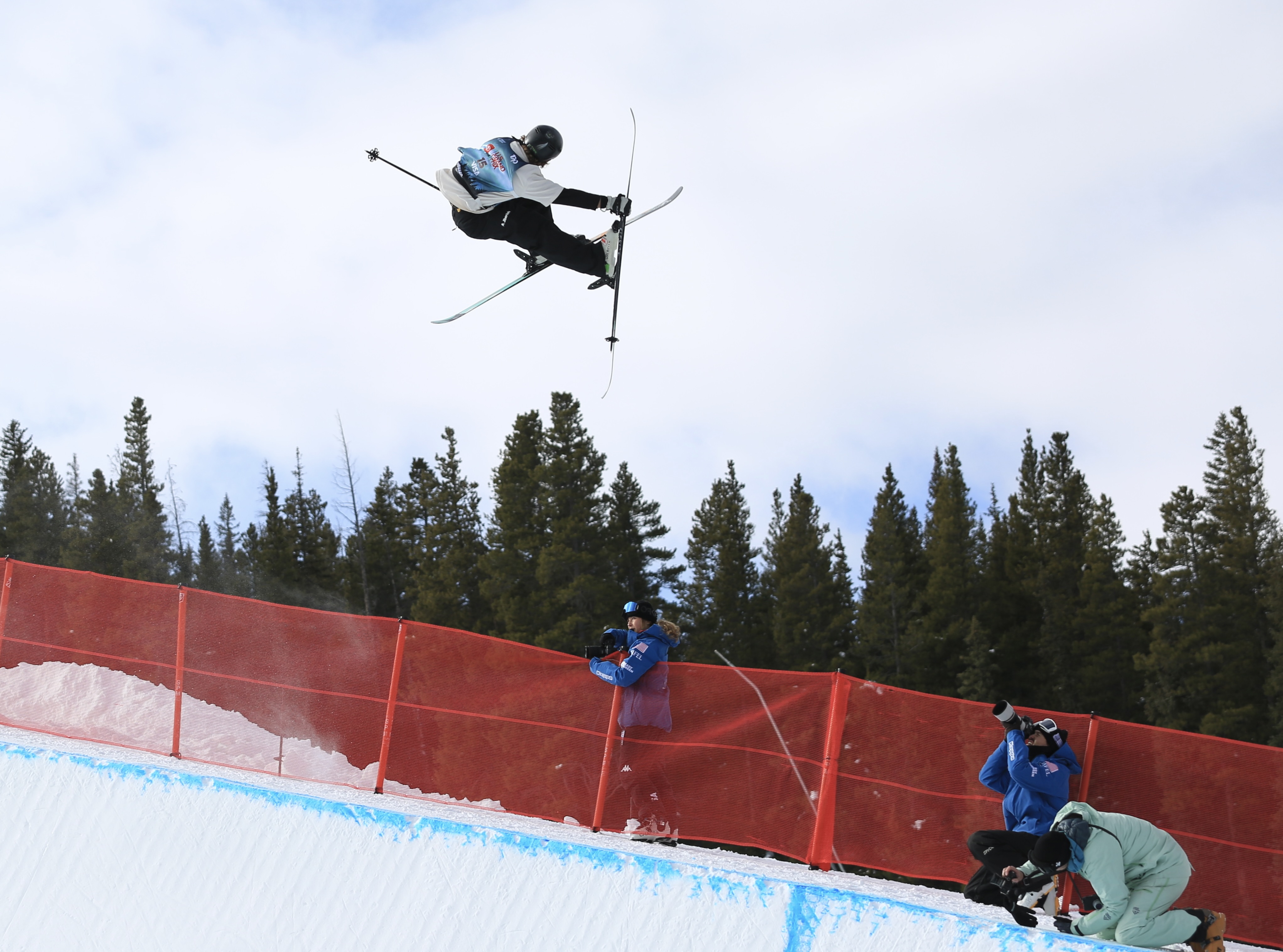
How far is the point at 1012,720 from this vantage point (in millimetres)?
6363

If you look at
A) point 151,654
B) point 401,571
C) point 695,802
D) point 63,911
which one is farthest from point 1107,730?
point 401,571

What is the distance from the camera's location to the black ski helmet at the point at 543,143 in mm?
6809

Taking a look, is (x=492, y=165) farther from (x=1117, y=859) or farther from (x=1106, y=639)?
(x=1106, y=639)

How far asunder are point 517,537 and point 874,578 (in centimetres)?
1804

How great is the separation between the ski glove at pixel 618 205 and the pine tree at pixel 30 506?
62.4 metres

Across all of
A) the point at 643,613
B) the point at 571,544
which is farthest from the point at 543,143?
the point at 571,544

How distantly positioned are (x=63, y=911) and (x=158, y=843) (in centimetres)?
50

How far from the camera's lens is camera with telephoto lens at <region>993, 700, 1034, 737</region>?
6324 millimetres

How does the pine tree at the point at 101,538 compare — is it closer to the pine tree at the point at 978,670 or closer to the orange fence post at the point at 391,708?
the pine tree at the point at 978,670

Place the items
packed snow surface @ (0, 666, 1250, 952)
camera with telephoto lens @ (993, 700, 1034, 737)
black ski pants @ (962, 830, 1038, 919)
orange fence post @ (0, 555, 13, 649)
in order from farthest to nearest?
orange fence post @ (0, 555, 13, 649)
camera with telephoto lens @ (993, 700, 1034, 737)
black ski pants @ (962, 830, 1038, 919)
packed snow surface @ (0, 666, 1250, 952)

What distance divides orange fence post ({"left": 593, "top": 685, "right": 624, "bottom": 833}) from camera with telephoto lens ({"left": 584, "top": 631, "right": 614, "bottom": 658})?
0.27 meters

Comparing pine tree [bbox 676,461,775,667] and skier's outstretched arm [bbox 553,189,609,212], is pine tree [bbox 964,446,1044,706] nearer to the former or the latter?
pine tree [bbox 676,461,775,667]

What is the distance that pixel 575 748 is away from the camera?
24.3 ft

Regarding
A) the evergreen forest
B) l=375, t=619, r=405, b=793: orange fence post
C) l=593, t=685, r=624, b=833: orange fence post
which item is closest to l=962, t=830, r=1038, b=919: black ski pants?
l=593, t=685, r=624, b=833: orange fence post
